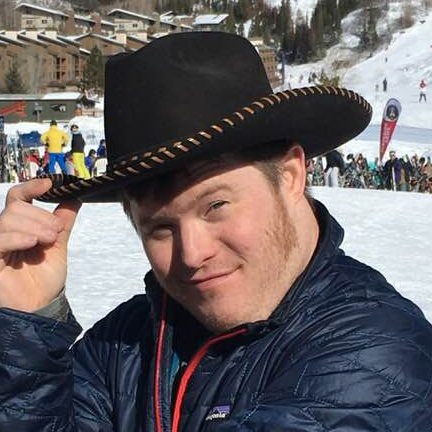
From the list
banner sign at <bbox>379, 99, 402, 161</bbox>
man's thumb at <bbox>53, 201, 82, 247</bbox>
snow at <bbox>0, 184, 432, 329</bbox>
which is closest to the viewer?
man's thumb at <bbox>53, 201, 82, 247</bbox>

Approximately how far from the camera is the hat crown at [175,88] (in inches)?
51.7

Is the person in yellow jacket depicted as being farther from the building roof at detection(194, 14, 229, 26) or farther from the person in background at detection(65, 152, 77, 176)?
the building roof at detection(194, 14, 229, 26)

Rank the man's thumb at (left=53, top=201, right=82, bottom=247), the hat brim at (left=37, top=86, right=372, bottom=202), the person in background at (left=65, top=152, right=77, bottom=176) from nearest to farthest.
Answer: the hat brim at (left=37, top=86, right=372, bottom=202) → the man's thumb at (left=53, top=201, right=82, bottom=247) → the person in background at (left=65, top=152, right=77, bottom=176)

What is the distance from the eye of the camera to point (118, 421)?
1534 mm

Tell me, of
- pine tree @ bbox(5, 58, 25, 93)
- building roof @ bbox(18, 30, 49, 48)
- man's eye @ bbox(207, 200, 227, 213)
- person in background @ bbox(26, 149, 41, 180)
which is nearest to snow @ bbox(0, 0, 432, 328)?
man's eye @ bbox(207, 200, 227, 213)

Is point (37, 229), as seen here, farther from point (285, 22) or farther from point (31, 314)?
point (285, 22)

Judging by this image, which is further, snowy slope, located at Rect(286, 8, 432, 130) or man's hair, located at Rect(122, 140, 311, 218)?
snowy slope, located at Rect(286, 8, 432, 130)

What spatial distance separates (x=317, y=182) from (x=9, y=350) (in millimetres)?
15231

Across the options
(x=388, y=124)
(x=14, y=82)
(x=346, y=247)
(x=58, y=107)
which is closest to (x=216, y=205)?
(x=346, y=247)

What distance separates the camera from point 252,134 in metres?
1.29

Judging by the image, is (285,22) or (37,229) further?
(285,22)

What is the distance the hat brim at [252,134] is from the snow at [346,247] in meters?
4.04

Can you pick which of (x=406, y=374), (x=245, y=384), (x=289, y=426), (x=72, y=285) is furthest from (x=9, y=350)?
(x=72, y=285)

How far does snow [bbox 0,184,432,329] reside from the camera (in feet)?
21.1
